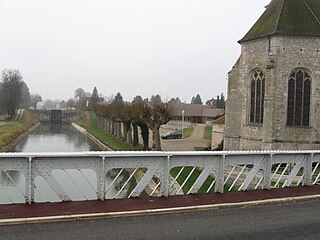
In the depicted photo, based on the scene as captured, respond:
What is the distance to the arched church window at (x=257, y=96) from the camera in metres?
21.2

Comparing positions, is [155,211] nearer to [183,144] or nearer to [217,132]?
[217,132]

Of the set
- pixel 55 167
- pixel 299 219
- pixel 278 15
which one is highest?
pixel 278 15

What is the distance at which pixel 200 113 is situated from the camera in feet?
269

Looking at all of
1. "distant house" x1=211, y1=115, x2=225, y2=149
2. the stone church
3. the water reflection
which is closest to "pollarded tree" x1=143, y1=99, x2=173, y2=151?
the stone church

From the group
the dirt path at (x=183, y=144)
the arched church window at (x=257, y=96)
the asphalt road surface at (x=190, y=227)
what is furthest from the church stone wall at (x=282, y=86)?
the asphalt road surface at (x=190, y=227)

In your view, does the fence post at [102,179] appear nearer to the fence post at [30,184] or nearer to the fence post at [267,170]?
the fence post at [30,184]

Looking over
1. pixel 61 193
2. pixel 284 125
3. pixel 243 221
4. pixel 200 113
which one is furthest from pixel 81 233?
pixel 200 113

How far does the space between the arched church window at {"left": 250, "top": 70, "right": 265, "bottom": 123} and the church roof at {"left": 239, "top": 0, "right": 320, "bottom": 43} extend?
2.26 m

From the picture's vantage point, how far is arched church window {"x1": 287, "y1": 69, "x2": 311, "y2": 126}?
20156mm

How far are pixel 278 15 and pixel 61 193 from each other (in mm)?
17361

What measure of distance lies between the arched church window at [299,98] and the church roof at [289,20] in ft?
7.42

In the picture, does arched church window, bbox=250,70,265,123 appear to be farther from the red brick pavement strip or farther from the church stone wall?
the red brick pavement strip

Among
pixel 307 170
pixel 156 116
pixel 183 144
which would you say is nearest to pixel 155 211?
pixel 307 170

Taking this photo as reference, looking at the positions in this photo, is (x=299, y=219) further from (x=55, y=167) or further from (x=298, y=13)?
(x=298, y=13)
